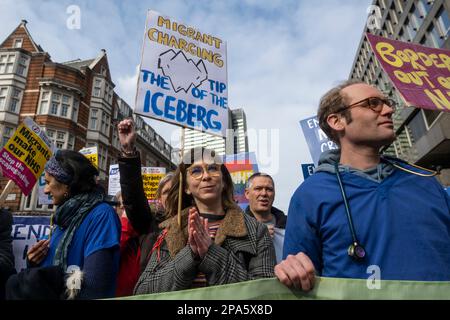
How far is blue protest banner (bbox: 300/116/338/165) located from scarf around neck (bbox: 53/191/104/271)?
514 centimetres

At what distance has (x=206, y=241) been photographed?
1486mm

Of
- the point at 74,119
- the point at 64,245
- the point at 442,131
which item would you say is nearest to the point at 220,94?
the point at 64,245

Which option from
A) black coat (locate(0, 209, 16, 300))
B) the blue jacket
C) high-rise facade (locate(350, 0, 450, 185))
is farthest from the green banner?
high-rise facade (locate(350, 0, 450, 185))

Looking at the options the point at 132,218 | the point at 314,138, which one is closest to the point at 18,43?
the point at 314,138

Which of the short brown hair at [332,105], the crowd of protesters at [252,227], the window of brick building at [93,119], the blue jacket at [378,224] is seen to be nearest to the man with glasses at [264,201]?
the crowd of protesters at [252,227]

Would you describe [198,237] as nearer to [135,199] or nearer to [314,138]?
[135,199]

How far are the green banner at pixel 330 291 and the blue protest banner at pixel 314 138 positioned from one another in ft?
18.3

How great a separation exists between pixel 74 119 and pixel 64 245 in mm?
24214

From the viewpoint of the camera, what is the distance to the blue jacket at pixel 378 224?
1.20m

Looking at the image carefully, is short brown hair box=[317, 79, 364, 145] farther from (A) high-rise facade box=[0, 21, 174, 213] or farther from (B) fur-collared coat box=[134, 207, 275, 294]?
(A) high-rise facade box=[0, 21, 174, 213]

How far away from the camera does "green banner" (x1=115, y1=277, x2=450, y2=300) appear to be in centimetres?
91

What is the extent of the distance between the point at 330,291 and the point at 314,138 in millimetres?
5958

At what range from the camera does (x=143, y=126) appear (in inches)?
1528

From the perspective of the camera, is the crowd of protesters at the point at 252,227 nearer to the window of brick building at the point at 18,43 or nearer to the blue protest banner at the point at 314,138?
the blue protest banner at the point at 314,138
